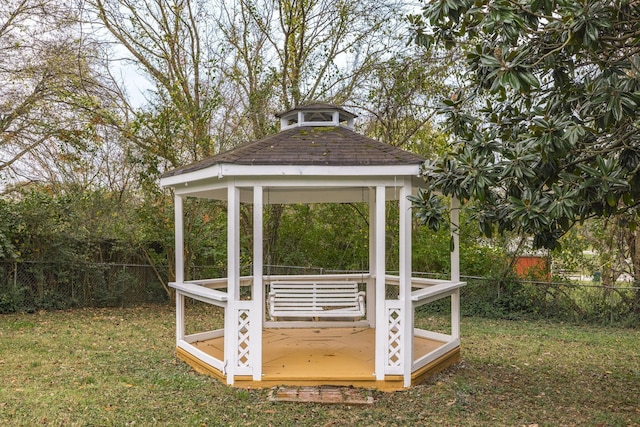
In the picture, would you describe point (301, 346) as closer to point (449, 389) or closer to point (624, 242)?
point (449, 389)

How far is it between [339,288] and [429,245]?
14.3 feet

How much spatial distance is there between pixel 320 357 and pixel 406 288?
4.80ft

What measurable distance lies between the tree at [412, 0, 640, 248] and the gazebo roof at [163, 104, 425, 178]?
0.89 m

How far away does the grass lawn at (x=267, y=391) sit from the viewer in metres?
4.37

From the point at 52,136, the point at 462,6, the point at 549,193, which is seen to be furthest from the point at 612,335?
the point at 52,136

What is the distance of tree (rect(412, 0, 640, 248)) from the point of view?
3311 millimetres

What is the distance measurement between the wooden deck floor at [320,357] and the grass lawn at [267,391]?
20 centimetres

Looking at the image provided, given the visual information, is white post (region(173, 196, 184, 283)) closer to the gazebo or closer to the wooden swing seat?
the gazebo

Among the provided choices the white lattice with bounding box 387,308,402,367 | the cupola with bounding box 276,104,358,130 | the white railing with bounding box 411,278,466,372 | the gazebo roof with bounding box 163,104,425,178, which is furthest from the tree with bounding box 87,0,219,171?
the white lattice with bounding box 387,308,402,367

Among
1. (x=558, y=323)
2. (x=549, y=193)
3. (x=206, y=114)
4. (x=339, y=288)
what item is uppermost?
(x=206, y=114)

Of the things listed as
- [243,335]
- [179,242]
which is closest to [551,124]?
[243,335]

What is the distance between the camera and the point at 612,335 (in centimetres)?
870

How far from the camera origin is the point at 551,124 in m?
3.37

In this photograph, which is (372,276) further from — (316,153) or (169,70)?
(169,70)
